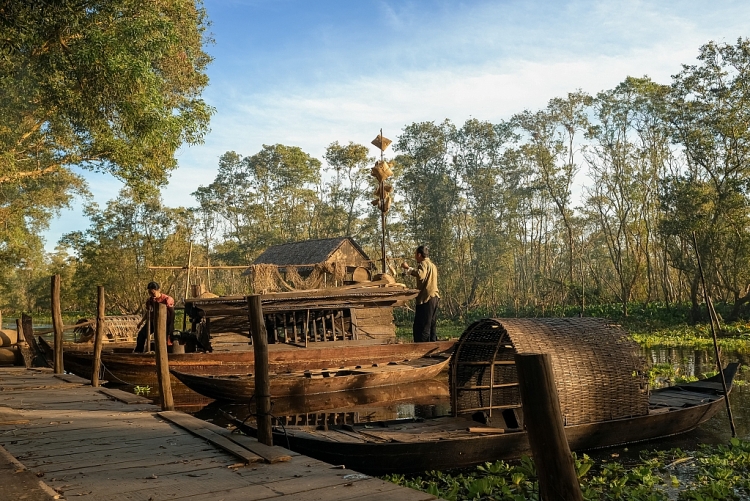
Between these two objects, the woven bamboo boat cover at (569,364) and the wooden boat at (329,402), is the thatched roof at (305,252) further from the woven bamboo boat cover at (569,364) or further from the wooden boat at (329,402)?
the woven bamboo boat cover at (569,364)

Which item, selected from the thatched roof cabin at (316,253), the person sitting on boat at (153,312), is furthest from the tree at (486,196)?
the person sitting on boat at (153,312)

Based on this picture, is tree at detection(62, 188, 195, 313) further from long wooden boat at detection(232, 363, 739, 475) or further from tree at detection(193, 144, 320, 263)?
long wooden boat at detection(232, 363, 739, 475)

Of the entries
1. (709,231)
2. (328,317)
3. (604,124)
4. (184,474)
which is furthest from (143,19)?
(604,124)

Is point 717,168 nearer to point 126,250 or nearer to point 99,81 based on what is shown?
point 99,81

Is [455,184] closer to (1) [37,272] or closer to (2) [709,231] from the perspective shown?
(2) [709,231]

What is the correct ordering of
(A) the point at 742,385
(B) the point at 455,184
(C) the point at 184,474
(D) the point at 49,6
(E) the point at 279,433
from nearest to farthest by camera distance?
(C) the point at 184,474
(E) the point at 279,433
(D) the point at 49,6
(A) the point at 742,385
(B) the point at 455,184

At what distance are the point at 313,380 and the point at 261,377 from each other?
667cm

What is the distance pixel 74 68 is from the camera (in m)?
12.9

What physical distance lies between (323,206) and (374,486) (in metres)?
43.9

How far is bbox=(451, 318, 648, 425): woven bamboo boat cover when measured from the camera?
733cm

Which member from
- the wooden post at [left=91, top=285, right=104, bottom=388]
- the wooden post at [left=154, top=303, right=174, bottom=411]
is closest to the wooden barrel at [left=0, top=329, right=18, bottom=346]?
the wooden post at [left=91, top=285, right=104, bottom=388]

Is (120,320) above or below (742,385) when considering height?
above

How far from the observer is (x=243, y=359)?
43.5 feet

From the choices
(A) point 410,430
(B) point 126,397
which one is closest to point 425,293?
(A) point 410,430
